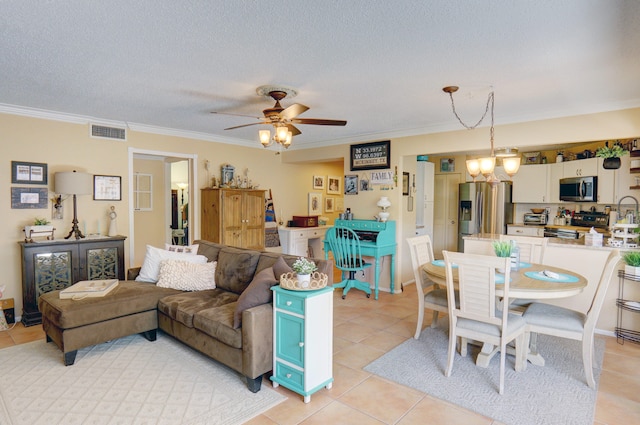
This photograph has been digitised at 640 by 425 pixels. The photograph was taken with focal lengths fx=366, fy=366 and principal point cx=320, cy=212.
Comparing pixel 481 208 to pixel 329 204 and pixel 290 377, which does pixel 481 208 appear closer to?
pixel 329 204

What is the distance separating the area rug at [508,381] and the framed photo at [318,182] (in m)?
4.49

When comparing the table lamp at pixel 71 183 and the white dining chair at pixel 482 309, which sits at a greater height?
the table lamp at pixel 71 183

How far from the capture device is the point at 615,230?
159 inches

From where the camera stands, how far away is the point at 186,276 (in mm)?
3707

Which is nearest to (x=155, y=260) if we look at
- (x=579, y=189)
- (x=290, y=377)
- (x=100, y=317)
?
(x=100, y=317)

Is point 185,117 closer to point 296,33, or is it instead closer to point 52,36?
point 52,36

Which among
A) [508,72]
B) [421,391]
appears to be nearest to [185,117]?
[508,72]

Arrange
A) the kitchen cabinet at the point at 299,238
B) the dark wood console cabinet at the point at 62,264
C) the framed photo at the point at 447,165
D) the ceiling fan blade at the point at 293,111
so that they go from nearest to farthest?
the ceiling fan blade at the point at 293,111 → the dark wood console cabinet at the point at 62,264 → the kitchen cabinet at the point at 299,238 → the framed photo at the point at 447,165

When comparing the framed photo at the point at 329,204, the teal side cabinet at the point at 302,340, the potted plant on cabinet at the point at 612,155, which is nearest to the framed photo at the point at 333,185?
the framed photo at the point at 329,204

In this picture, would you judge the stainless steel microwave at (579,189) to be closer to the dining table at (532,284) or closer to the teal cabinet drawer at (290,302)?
the dining table at (532,284)

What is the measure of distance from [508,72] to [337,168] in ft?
17.6

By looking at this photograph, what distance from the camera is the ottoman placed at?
2.97 meters

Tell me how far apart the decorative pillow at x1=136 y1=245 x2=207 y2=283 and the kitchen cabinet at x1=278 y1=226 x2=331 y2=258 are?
2658mm

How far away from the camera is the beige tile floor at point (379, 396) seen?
7.56ft
